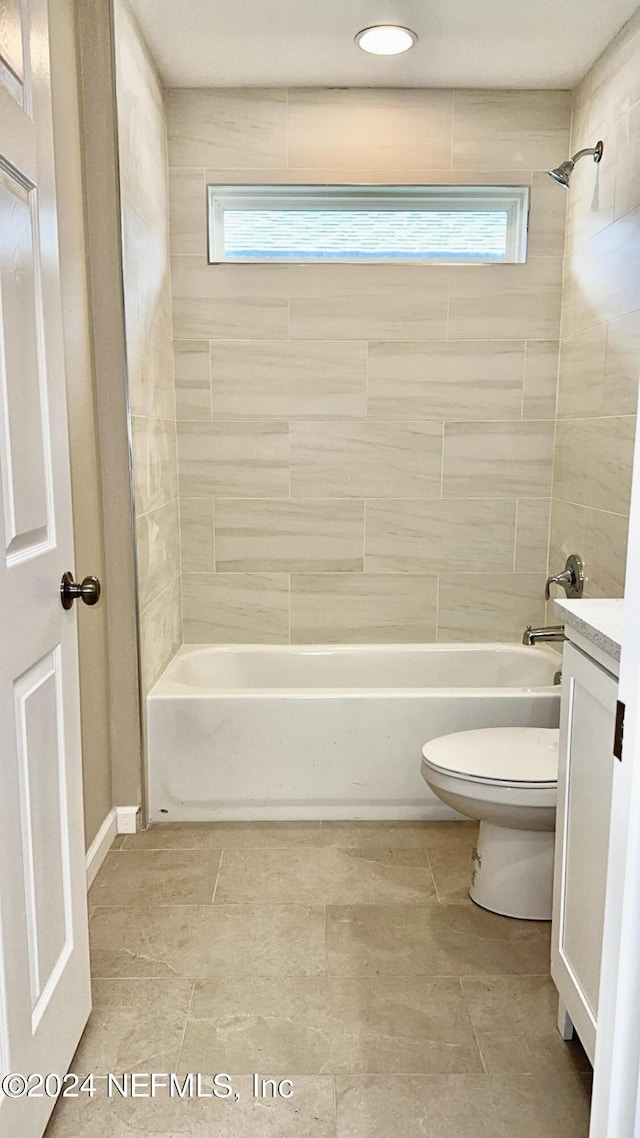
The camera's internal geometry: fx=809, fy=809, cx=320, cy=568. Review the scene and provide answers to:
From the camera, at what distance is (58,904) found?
5.10 feet

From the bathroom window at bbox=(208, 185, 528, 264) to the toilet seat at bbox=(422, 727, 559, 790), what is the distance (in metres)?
1.89

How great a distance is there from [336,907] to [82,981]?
79 centimetres

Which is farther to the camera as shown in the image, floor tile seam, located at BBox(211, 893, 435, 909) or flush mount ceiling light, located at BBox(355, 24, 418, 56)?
flush mount ceiling light, located at BBox(355, 24, 418, 56)

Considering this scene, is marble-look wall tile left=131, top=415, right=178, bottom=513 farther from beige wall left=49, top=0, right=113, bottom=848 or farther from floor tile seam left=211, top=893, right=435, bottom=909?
floor tile seam left=211, top=893, right=435, bottom=909

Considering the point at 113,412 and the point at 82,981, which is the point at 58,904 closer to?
the point at 82,981

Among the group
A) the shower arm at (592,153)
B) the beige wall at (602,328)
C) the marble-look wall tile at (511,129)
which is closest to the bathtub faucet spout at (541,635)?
the beige wall at (602,328)

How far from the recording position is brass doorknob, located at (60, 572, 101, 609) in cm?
156

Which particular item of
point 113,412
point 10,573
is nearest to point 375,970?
point 10,573

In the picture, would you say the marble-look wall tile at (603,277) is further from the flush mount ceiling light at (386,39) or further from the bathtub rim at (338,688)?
the bathtub rim at (338,688)

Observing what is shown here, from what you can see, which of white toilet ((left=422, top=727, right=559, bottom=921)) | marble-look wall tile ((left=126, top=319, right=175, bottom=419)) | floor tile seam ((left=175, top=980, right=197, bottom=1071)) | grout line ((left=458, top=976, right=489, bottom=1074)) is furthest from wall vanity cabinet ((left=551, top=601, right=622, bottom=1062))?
marble-look wall tile ((left=126, top=319, right=175, bottom=419))

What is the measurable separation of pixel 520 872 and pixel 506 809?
0.23 meters

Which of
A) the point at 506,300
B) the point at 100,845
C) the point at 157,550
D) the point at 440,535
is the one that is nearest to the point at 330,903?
the point at 100,845

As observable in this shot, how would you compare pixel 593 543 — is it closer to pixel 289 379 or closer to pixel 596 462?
pixel 596 462

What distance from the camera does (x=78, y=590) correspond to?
158cm
